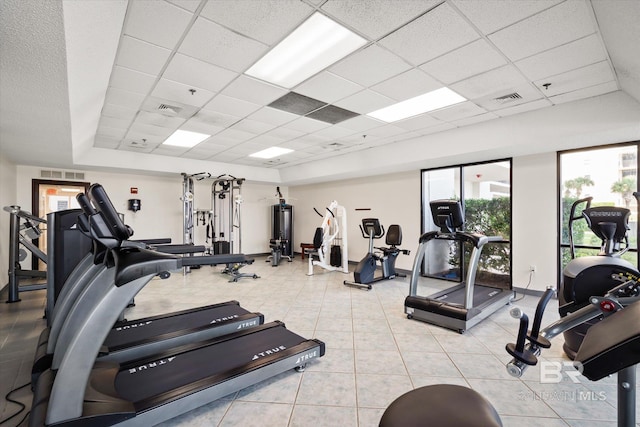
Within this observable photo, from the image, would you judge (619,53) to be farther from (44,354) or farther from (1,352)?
(1,352)

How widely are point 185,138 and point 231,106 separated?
2082 mm

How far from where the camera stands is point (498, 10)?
7.00ft

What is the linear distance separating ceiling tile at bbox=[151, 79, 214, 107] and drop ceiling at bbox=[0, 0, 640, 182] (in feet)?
0.08

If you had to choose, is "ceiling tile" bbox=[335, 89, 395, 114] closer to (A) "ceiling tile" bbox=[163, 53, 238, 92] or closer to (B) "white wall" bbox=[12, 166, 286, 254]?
(A) "ceiling tile" bbox=[163, 53, 238, 92]

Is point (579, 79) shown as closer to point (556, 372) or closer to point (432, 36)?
point (432, 36)

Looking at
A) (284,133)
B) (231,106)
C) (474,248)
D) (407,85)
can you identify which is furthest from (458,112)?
(231,106)

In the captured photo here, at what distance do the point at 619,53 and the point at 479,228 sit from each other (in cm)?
366

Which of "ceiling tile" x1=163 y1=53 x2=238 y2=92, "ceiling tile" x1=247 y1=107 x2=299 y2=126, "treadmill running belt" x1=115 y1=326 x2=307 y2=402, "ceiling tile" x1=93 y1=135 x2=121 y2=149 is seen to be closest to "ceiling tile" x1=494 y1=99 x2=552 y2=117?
"ceiling tile" x1=247 y1=107 x2=299 y2=126

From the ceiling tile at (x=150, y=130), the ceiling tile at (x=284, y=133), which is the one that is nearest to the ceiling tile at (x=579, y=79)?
the ceiling tile at (x=284, y=133)

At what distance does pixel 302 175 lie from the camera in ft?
26.9

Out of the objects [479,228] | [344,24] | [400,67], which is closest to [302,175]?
[479,228]

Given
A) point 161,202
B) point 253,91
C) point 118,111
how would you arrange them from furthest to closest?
point 161,202 → point 118,111 → point 253,91

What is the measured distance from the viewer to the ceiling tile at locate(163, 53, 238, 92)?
2852 millimetres

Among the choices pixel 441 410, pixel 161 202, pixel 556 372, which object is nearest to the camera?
pixel 441 410
